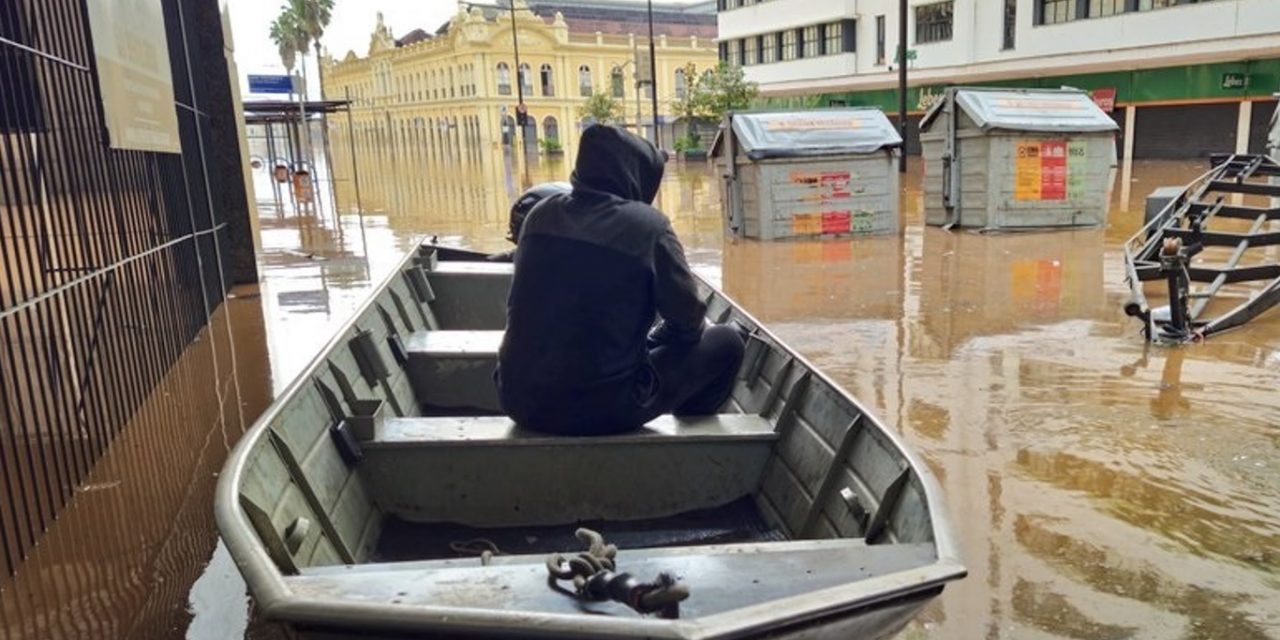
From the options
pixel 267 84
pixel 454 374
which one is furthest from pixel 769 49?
pixel 454 374

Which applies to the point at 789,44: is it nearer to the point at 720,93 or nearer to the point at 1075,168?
the point at 720,93

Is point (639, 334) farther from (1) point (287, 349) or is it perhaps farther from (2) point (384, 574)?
(1) point (287, 349)

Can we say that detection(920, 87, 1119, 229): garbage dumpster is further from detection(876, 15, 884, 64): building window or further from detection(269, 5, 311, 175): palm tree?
detection(269, 5, 311, 175): palm tree

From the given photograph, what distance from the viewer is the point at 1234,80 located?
78.0 feet

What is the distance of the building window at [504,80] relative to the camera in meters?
60.2

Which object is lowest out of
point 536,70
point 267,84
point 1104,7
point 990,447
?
point 990,447

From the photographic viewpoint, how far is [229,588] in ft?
11.5

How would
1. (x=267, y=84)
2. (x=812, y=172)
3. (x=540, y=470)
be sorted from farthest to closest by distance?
(x=267, y=84), (x=812, y=172), (x=540, y=470)

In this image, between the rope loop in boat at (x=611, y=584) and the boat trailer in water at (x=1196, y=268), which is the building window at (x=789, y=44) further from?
the rope loop in boat at (x=611, y=584)

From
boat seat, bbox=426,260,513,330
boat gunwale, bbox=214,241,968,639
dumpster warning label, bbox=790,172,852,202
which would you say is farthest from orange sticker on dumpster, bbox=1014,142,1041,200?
boat gunwale, bbox=214,241,968,639

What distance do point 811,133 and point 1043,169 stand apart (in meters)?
3.34

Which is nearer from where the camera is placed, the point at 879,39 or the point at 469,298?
the point at 469,298

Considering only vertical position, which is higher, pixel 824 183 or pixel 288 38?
pixel 288 38

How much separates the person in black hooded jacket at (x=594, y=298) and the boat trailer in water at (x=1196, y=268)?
4794mm
